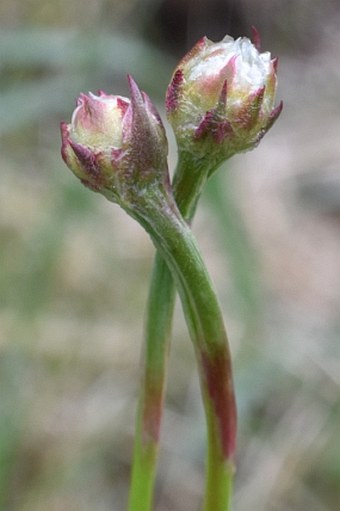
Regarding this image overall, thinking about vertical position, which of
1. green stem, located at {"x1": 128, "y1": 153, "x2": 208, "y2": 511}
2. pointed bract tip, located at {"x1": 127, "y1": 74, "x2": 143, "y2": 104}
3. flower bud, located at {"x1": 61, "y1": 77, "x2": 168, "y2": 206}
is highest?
pointed bract tip, located at {"x1": 127, "y1": 74, "x2": 143, "y2": 104}

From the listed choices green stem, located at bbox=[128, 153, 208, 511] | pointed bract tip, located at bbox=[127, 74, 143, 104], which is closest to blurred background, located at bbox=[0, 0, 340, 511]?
green stem, located at bbox=[128, 153, 208, 511]

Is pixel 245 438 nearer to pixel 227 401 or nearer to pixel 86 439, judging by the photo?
pixel 86 439

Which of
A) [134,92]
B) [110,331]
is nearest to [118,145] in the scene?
[134,92]

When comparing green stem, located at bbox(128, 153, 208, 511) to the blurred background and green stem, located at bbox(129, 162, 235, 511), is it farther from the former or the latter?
the blurred background

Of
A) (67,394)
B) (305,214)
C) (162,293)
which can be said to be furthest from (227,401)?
(305,214)

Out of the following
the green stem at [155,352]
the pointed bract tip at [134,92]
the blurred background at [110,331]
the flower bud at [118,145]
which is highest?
the pointed bract tip at [134,92]

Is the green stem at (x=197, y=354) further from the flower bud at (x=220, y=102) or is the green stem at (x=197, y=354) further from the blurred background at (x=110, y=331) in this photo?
the blurred background at (x=110, y=331)

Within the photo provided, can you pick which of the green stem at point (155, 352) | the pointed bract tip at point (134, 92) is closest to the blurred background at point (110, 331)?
the green stem at point (155, 352)
